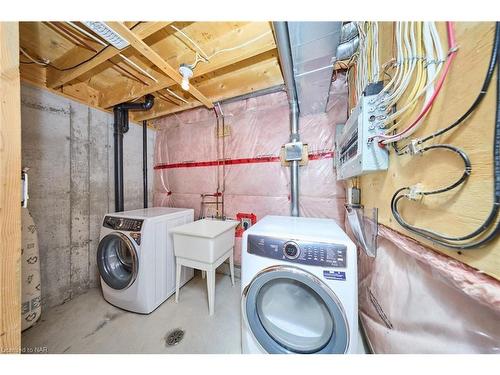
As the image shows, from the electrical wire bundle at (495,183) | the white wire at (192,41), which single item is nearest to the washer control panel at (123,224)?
the white wire at (192,41)

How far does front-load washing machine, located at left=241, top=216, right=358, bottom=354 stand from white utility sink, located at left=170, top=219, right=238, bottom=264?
1.66 ft

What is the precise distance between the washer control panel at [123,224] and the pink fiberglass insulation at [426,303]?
6.11 ft

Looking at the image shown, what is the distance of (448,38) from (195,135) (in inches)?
89.7

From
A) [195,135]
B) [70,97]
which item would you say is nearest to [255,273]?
[195,135]

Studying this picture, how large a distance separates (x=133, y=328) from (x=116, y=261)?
0.67 m

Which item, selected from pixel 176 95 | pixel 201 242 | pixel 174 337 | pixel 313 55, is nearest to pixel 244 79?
pixel 176 95

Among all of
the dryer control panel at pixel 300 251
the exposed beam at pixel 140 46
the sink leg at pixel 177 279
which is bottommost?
the sink leg at pixel 177 279

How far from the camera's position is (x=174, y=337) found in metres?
1.29

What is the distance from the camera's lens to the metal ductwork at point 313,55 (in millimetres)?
858

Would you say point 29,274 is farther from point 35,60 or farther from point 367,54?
point 367,54

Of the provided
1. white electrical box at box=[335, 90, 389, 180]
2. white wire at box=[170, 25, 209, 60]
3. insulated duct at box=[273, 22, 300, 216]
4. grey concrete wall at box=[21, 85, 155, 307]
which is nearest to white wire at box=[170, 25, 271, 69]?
white wire at box=[170, 25, 209, 60]

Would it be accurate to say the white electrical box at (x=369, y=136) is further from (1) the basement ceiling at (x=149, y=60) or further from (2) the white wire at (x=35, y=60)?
(2) the white wire at (x=35, y=60)
